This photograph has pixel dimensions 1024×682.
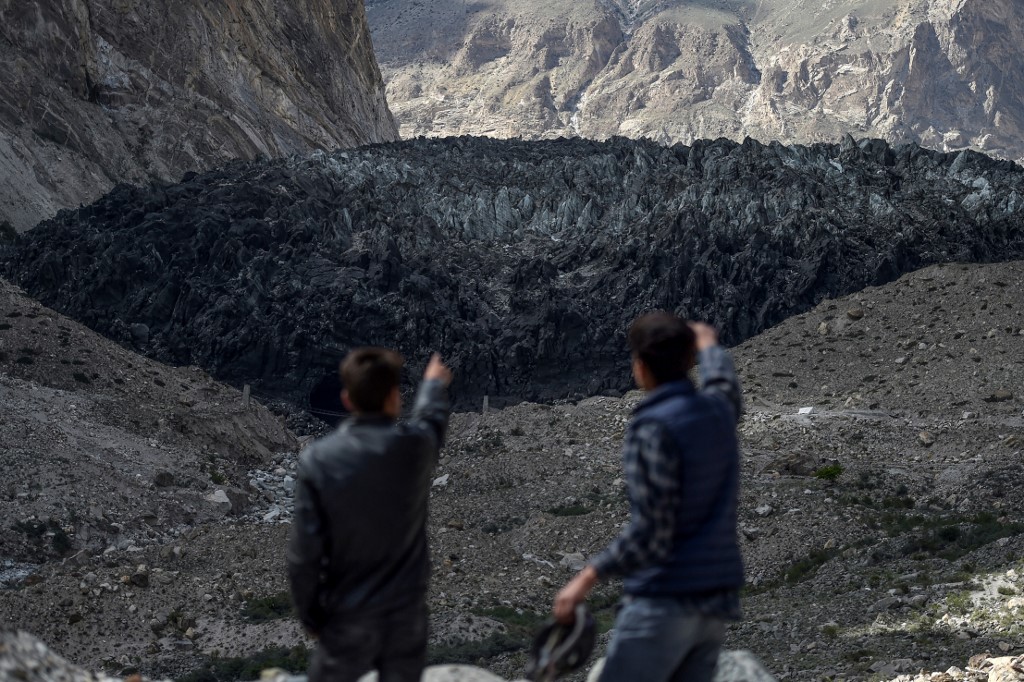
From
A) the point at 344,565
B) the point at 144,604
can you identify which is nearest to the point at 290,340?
the point at 144,604

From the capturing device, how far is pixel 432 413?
15.5 ft

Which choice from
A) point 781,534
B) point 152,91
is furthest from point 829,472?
point 152,91

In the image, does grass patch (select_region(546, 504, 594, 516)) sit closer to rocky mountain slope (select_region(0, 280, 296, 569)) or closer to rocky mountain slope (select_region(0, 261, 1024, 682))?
rocky mountain slope (select_region(0, 261, 1024, 682))

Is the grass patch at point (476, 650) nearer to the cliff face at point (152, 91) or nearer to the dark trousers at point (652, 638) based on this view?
the dark trousers at point (652, 638)

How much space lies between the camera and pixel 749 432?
32531mm

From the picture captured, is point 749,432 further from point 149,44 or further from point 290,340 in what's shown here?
point 149,44

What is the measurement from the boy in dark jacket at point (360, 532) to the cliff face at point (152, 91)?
4784 cm

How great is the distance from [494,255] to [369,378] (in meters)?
47.0

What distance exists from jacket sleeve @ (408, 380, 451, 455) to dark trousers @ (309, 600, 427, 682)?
67 cm

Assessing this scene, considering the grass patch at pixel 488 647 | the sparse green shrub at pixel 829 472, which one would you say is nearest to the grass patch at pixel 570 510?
the sparse green shrub at pixel 829 472

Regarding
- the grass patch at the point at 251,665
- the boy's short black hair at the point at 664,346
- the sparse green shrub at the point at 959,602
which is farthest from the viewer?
the grass patch at the point at 251,665

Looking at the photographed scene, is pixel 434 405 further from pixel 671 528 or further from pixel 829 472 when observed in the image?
pixel 829 472

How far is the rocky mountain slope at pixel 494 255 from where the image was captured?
4334cm

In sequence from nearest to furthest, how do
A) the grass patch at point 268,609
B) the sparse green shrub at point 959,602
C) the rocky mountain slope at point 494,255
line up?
the sparse green shrub at point 959,602 < the grass patch at point 268,609 < the rocky mountain slope at point 494,255
